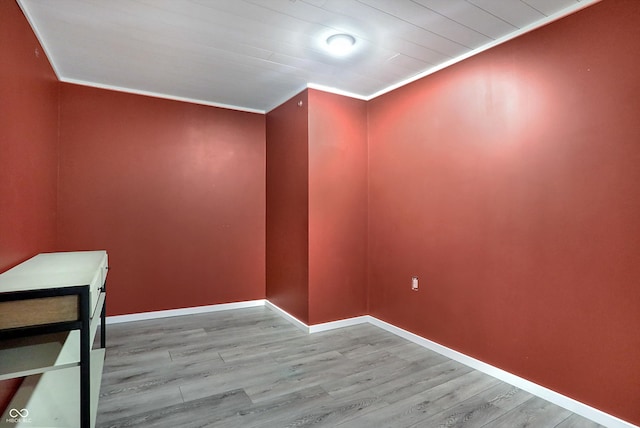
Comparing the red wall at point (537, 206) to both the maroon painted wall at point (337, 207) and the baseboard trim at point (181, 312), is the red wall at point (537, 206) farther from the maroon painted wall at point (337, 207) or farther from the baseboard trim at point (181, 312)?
the baseboard trim at point (181, 312)

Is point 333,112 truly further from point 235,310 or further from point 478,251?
point 235,310

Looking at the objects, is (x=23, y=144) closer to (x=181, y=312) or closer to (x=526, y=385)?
(x=181, y=312)

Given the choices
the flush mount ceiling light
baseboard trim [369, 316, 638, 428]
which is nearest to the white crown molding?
the flush mount ceiling light

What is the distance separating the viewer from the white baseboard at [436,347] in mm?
1962

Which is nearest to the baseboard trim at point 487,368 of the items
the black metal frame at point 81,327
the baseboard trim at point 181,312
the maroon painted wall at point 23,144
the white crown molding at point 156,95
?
the baseboard trim at point 181,312

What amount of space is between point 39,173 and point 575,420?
13.3 feet

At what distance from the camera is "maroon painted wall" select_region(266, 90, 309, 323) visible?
11.2 ft

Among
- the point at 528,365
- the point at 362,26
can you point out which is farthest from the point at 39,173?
the point at 528,365

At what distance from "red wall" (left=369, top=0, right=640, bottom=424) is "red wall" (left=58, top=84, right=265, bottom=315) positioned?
2.05 m

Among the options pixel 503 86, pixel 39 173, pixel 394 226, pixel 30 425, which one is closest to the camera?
pixel 30 425

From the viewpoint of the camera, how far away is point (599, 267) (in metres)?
1.94

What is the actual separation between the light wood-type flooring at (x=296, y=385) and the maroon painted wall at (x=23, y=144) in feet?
2.48

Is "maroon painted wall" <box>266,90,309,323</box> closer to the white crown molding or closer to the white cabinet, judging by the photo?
the white crown molding

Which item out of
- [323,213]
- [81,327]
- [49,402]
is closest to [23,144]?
[81,327]
